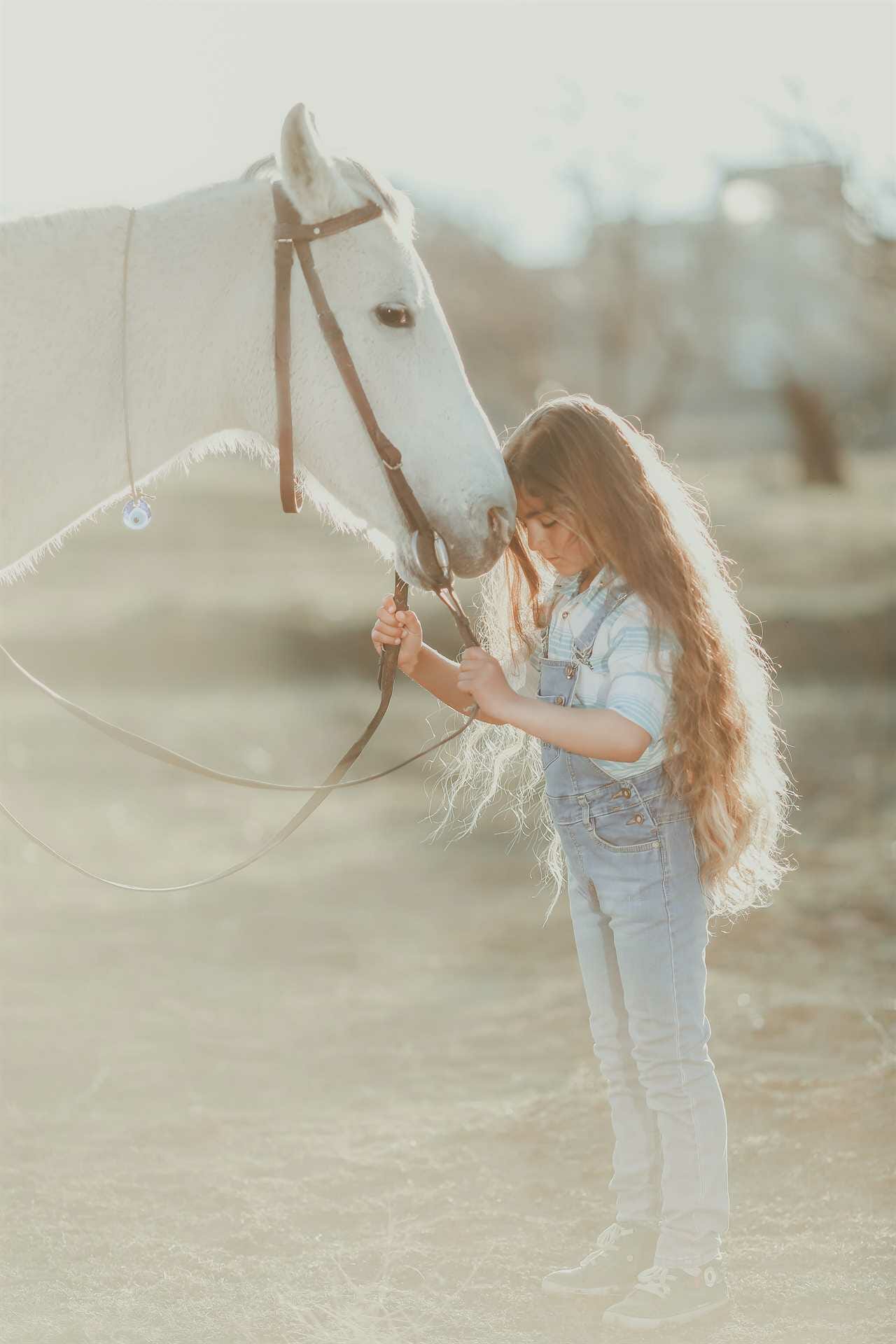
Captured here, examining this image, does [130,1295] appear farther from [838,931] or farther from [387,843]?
[387,843]

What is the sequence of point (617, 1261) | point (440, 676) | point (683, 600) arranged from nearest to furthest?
A: point (683, 600), point (617, 1261), point (440, 676)

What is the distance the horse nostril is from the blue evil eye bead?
0.62 meters

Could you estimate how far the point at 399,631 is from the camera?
9.56 feet

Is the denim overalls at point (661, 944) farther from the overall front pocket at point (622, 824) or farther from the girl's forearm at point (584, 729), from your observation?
the girl's forearm at point (584, 729)

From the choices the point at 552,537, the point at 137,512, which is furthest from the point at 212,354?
the point at 552,537

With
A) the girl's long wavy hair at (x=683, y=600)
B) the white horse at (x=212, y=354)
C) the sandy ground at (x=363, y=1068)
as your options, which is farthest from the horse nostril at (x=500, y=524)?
the sandy ground at (x=363, y=1068)

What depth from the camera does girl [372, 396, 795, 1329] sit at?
278 cm

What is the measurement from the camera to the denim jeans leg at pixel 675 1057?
281cm

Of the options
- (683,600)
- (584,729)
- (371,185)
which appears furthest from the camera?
(683,600)

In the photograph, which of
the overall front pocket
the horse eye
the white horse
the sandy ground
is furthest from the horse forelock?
the sandy ground

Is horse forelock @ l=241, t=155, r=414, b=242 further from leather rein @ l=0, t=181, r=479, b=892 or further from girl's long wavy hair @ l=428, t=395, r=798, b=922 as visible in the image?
girl's long wavy hair @ l=428, t=395, r=798, b=922

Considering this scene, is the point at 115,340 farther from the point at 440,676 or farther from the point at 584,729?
the point at 584,729

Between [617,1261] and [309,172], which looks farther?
[617,1261]

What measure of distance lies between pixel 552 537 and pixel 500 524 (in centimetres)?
37
